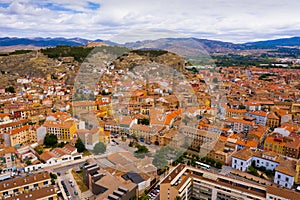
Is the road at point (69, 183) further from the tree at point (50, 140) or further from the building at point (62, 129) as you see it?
the building at point (62, 129)

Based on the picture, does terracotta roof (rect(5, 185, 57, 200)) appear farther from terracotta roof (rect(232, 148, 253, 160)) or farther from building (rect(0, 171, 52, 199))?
terracotta roof (rect(232, 148, 253, 160))

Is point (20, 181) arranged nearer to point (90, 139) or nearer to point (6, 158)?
point (6, 158)

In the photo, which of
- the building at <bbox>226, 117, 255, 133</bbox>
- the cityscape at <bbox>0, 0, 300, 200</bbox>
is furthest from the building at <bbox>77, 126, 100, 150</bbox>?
the building at <bbox>226, 117, 255, 133</bbox>

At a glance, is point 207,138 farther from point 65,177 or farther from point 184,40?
point 65,177

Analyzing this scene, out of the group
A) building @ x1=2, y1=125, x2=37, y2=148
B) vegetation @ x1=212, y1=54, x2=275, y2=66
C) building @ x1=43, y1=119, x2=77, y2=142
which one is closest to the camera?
building @ x1=2, y1=125, x2=37, y2=148

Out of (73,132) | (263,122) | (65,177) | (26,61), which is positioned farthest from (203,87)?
(26,61)

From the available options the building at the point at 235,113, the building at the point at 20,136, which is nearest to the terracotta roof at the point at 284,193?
the building at the point at 235,113
